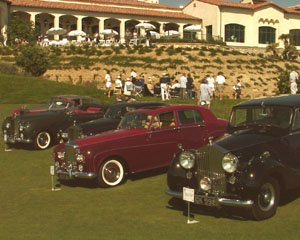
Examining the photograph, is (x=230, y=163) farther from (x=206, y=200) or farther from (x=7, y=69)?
(x=7, y=69)

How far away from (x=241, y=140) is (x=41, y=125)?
8.79 m

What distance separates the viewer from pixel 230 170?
695 centimetres

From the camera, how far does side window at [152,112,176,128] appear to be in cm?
1031

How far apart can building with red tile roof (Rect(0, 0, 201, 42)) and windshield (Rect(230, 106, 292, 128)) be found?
154 feet

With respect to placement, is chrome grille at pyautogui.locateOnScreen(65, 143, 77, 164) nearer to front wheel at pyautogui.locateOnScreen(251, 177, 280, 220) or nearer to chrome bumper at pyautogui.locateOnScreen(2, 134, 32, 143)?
front wheel at pyautogui.locateOnScreen(251, 177, 280, 220)

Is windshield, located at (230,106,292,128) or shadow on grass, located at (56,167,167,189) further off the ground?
windshield, located at (230,106,292,128)

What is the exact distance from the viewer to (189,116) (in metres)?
10.9

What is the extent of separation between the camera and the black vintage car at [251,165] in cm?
694

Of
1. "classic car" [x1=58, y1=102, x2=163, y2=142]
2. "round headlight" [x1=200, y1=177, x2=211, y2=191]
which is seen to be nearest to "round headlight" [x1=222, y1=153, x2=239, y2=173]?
"round headlight" [x1=200, y1=177, x2=211, y2=191]

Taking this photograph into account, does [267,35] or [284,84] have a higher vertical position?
[267,35]

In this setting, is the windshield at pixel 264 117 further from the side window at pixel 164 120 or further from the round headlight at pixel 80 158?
the round headlight at pixel 80 158

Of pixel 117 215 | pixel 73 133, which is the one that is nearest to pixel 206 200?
pixel 117 215

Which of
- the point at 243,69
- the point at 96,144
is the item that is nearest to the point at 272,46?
the point at 243,69

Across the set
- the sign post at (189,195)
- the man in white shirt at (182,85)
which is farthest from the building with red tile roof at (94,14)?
the sign post at (189,195)
